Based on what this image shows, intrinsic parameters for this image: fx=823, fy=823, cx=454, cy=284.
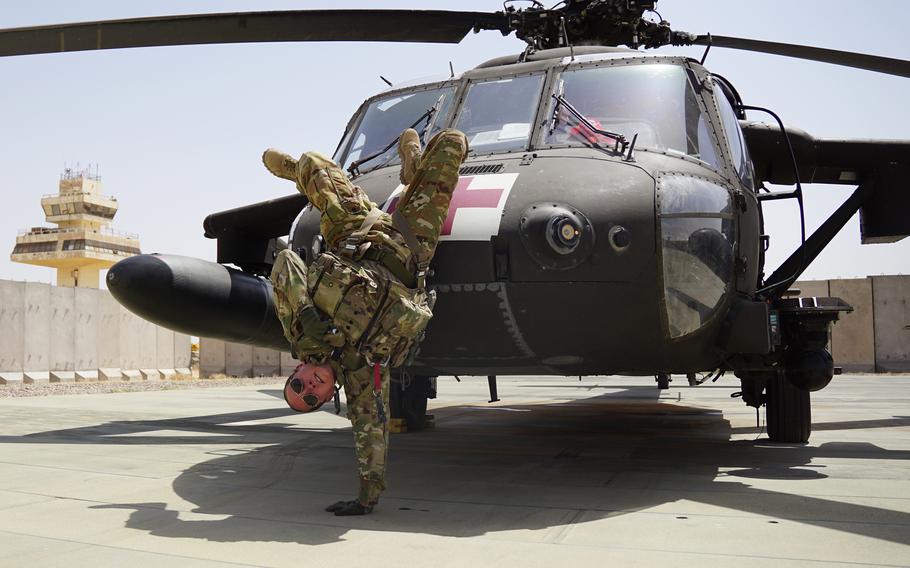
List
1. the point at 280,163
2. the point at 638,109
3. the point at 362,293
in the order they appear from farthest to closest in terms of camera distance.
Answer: the point at 638,109
the point at 280,163
the point at 362,293

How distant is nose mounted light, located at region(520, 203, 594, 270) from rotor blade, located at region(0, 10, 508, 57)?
2630mm

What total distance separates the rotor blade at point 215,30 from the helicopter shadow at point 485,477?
2970 mm

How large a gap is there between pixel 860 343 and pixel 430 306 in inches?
716

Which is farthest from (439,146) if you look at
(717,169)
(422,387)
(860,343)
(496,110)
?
(860,343)

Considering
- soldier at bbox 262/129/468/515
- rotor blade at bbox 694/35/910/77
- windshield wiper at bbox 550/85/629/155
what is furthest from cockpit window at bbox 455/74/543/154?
rotor blade at bbox 694/35/910/77

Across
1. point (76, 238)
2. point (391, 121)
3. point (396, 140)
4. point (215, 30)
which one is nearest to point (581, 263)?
point (396, 140)

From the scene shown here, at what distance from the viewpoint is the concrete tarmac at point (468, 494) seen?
3301 millimetres

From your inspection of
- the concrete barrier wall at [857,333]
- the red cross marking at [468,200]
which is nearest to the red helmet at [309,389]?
the red cross marking at [468,200]

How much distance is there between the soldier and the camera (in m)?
3.96

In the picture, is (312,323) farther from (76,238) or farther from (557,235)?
(76,238)

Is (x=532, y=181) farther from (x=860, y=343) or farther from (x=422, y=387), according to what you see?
(x=860, y=343)

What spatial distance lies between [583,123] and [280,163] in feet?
6.34

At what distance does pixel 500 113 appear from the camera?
557cm

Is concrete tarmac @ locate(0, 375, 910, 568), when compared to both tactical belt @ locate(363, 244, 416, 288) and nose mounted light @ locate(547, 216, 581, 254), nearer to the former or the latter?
tactical belt @ locate(363, 244, 416, 288)
